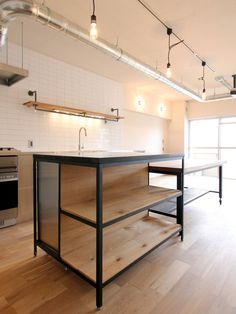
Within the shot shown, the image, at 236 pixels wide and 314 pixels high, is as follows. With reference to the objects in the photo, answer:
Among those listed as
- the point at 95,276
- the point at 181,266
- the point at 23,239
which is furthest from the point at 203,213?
the point at 23,239

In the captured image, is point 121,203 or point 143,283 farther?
point 121,203

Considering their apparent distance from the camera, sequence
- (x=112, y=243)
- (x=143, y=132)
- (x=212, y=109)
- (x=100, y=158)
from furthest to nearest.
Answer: (x=212, y=109)
(x=143, y=132)
(x=112, y=243)
(x=100, y=158)

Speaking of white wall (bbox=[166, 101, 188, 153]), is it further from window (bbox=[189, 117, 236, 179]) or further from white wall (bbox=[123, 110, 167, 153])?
window (bbox=[189, 117, 236, 179])

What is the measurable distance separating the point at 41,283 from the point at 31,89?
126 inches

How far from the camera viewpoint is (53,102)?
399 centimetres

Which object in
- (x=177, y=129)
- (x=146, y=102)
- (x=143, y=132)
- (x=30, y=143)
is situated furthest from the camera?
(x=177, y=129)

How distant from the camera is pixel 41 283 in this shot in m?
1.59

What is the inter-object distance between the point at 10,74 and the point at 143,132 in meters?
4.52

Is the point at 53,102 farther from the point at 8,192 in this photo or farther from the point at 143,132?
the point at 143,132

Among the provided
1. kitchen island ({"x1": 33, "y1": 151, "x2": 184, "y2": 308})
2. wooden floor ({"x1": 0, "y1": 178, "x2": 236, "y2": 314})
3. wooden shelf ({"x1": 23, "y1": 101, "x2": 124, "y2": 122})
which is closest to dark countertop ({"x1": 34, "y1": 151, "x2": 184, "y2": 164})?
kitchen island ({"x1": 33, "y1": 151, "x2": 184, "y2": 308})


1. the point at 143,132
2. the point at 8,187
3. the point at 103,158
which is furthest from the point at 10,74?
the point at 143,132

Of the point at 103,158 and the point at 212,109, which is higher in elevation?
the point at 212,109

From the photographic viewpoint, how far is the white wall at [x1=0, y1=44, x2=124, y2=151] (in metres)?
3.45

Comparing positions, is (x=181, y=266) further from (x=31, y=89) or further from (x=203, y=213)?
(x=31, y=89)
